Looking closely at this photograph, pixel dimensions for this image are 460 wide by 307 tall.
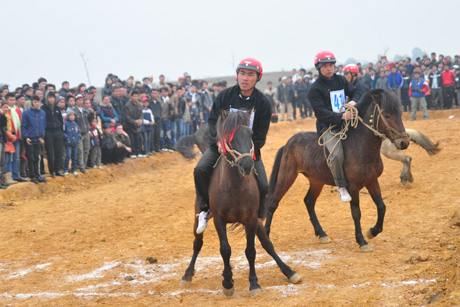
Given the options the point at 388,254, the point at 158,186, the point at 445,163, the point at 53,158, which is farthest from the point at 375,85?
the point at 388,254

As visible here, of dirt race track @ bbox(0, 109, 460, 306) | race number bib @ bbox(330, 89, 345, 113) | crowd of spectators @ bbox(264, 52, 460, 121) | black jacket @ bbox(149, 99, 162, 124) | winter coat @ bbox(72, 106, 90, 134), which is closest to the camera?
dirt race track @ bbox(0, 109, 460, 306)

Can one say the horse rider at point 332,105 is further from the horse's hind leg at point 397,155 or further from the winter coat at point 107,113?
the winter coat at point 107,113

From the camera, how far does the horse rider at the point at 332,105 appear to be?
27.3ft

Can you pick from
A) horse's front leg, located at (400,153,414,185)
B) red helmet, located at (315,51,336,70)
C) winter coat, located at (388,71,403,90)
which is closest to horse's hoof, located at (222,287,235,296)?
red helmet, located at (315,51,336,70)

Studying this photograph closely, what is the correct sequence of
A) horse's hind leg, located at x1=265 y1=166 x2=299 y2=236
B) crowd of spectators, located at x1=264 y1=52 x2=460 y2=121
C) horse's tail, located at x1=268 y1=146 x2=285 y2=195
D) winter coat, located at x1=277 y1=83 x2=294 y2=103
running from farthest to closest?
winter coat, located at x1=277 y1=83 x2=294 y2=103
crowd of spectators, located at x1=264 y1=52 x2=460 y2=121
horse's tail, located at x1=268 y1=146 x2=285 y2=195
horse's hind leg, located at x1=265 y1=166 x2=299 y2=236

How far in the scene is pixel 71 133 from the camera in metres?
15.5

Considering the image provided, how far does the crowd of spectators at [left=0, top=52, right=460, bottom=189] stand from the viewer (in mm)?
14148

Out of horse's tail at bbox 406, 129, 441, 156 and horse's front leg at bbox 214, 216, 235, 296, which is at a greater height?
horse's tail at bbox 406, 129, 441, 156

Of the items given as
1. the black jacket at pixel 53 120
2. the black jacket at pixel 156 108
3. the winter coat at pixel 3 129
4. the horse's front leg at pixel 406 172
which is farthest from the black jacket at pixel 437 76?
the winter coat at pixel 3 129

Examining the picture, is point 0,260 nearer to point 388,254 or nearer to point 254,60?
point 254,60

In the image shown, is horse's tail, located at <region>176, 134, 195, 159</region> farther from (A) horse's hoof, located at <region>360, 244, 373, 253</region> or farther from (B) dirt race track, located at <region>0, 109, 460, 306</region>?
(A) horse's hoof, located at <region>360, 244, 373, 253</region>

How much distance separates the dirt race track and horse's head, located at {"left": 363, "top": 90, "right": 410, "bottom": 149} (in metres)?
1.70

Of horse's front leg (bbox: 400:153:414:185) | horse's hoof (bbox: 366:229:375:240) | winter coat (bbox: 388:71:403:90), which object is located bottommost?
horse's hoof (bbox: 366:229:375:240)

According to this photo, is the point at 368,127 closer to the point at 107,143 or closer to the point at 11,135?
the point at 11,135
